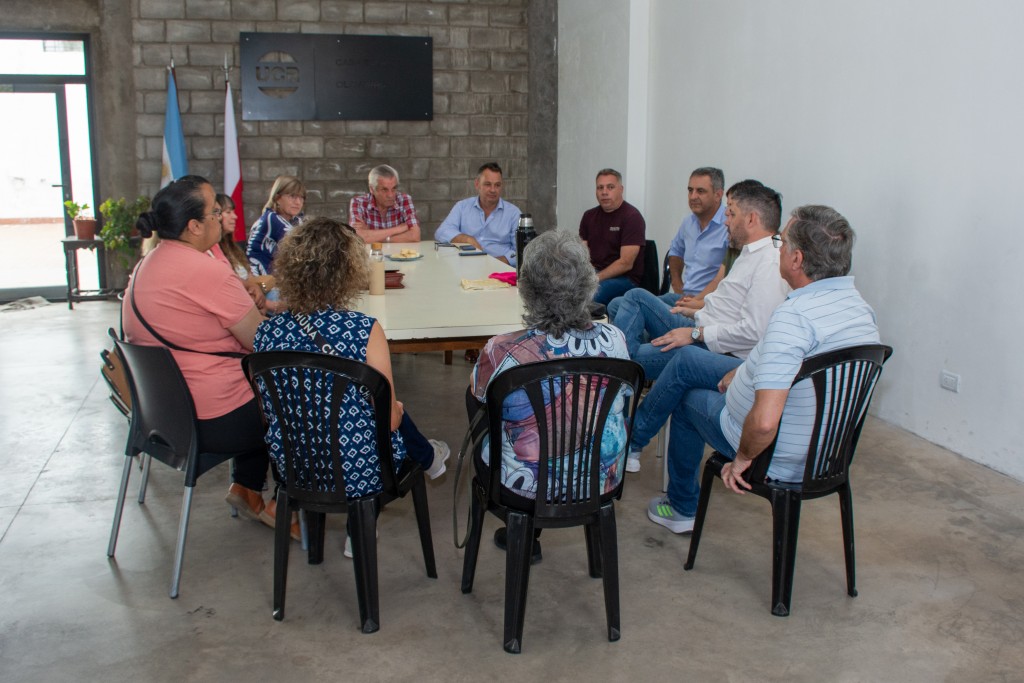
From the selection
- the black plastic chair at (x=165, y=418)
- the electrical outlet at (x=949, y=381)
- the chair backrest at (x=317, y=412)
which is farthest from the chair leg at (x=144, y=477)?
the electrical outlet at (x=949, y=381)

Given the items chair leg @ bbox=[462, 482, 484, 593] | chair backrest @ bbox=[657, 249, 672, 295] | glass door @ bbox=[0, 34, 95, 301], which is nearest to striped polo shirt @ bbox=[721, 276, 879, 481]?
chair leg @ bbox=[462, 482, 484, 593]

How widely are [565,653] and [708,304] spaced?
1533mm

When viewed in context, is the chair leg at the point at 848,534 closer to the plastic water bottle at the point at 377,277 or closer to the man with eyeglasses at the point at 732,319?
the man with eyeglasses at the point at 732,319

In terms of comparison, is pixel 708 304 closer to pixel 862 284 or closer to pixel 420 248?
pixel 862 284

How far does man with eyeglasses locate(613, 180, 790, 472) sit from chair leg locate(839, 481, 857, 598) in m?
0.53

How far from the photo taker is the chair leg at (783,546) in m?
2.37

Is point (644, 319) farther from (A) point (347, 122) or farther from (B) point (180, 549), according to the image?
(A) point (347, 122)

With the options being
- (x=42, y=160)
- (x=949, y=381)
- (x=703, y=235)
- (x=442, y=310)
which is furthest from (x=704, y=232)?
(x=42, y=160)

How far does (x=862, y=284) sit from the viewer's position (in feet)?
13.7

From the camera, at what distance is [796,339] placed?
2252 millimetres

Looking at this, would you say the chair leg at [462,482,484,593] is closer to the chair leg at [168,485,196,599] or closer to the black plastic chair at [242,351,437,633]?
the black plastic chair at [242,351,437,633]

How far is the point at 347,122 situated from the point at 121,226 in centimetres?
197

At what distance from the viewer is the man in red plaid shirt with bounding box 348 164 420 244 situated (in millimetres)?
5363

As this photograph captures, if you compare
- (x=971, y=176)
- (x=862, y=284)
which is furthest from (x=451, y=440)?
(x=971, y=176)
